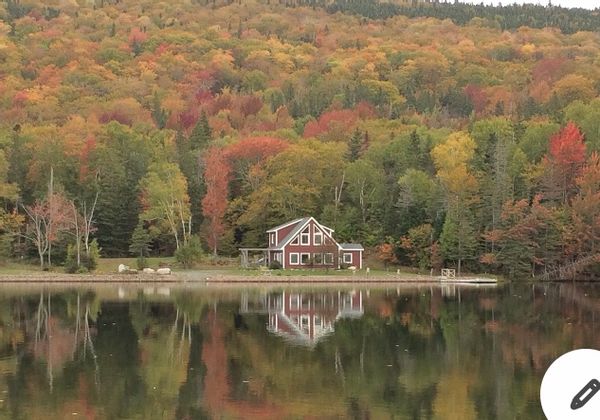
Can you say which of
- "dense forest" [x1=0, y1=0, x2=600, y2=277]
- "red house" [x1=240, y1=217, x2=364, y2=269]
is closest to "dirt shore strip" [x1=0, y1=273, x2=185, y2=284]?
"dense forest" [x1=0, y1=0, x2=600, y2=277]

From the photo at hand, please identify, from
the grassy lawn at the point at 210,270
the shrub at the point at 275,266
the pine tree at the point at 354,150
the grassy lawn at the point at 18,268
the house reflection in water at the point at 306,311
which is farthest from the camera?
the pine tree at the point at 354,150

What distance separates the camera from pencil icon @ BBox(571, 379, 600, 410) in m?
3.66

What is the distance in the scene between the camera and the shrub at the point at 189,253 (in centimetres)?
6750

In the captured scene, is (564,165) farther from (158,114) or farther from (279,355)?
(158,114)

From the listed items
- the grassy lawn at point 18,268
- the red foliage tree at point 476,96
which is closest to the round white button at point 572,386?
the grassy lawn at point 18,268

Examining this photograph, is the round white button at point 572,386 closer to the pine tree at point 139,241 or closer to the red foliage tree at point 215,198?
the pine tree at point 139,241

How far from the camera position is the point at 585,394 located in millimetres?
3660

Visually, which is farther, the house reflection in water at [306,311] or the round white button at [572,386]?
the house reflection in water at [306,311]

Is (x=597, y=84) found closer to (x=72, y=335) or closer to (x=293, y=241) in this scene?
(x=293, y=241)

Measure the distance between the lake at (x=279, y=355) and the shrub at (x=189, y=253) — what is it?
59.6 feet

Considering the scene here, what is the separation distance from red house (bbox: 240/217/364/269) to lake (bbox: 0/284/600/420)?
21485 mm

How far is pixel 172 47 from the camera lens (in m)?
155

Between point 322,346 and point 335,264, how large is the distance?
138 ft

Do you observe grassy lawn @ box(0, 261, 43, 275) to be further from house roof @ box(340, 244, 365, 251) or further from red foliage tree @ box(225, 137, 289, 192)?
house roof @ box(340, 244, 365, 251)
